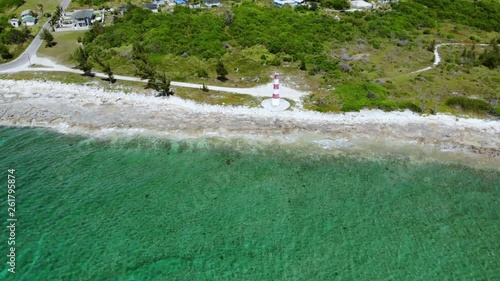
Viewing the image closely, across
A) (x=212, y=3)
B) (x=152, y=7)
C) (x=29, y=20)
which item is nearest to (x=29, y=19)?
(x=29, y=20)

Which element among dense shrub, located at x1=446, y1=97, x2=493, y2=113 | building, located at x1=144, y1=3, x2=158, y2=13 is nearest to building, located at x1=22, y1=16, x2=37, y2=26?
building, located at x1=144, y1=3, x2=158, y2=13

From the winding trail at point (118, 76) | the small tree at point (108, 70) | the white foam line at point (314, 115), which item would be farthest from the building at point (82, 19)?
the white foam line at point (314, 115)

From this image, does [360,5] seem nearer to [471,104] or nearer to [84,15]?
[471,104]

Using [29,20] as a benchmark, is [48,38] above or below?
below

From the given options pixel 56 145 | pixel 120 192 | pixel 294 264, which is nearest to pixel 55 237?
pixel 120 192

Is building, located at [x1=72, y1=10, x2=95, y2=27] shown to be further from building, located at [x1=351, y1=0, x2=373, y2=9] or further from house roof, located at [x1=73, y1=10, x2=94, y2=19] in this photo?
building, located at [x1=351, y1=0, x2=373, y2=9]

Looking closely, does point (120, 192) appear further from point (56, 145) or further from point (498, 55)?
point (498, 55)
